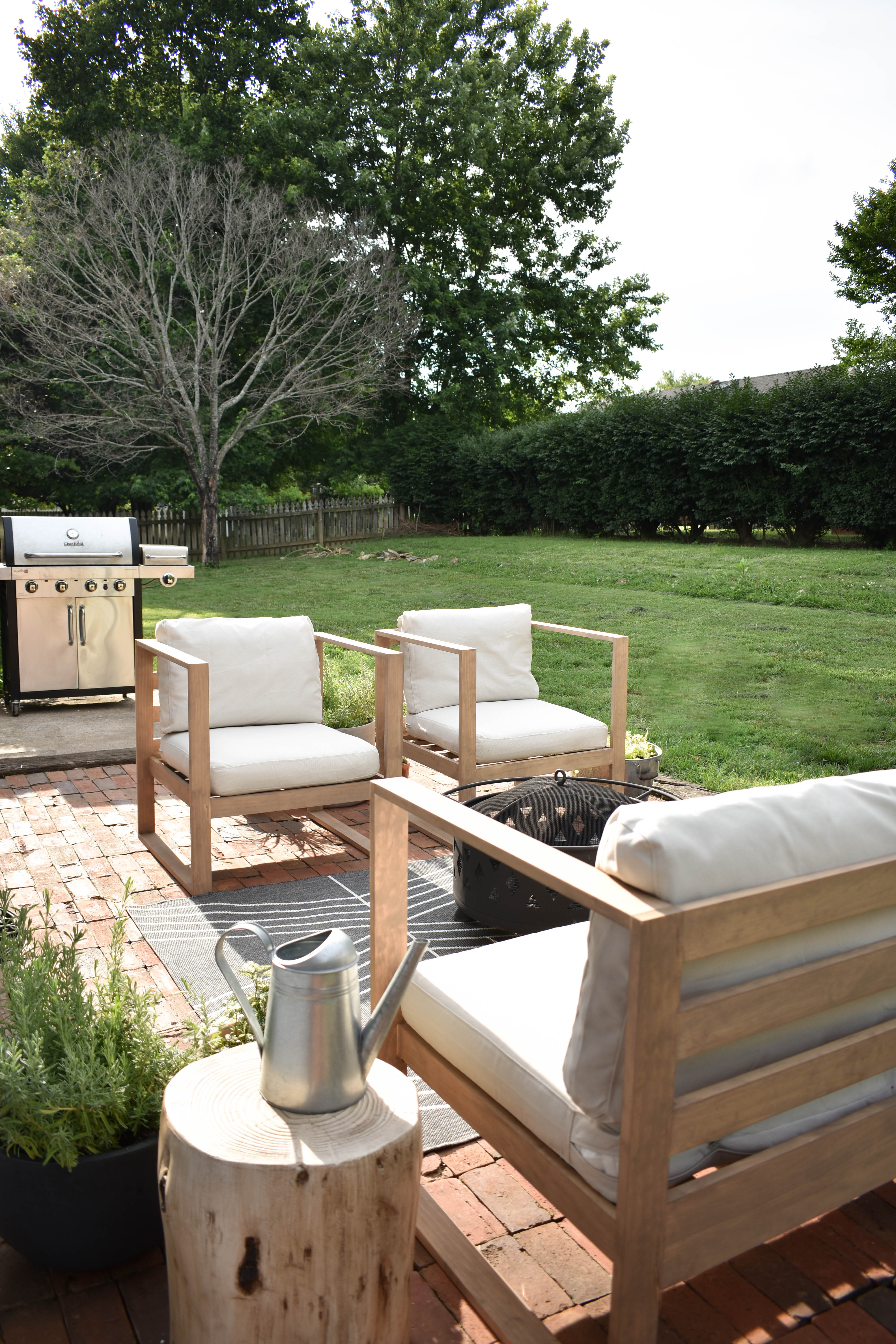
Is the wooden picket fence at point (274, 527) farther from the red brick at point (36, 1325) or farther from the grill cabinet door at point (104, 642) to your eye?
the red brick at point (36, 1325)

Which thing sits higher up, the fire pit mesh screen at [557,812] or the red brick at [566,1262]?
the fire pit mesh screen at [557,812]

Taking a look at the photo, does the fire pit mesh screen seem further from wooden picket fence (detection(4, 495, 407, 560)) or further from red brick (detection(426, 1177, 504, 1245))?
wooden picket fence (detection(4, 495, 407, 560))

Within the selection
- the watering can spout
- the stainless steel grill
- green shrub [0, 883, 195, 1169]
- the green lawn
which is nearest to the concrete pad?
the stainless steel grill

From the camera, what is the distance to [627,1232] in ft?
4.22

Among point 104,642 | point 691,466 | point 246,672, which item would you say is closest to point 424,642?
point 246,672

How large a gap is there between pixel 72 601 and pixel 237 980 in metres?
5.13

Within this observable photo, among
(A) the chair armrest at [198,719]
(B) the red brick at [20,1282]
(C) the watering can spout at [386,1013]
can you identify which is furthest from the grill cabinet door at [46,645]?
(C) the watering can spout at [386,1013]

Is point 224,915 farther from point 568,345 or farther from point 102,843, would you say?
point 568,345

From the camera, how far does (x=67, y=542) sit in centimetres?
614

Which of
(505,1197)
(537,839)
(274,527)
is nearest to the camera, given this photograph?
(505,1197)

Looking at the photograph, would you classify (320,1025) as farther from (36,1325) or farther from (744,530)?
(744,530)

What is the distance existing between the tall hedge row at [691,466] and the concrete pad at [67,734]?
10.3 metres

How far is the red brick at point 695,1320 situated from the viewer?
1.55m

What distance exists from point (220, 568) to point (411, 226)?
10.6 meters
